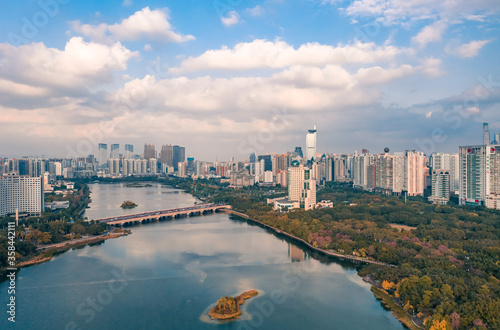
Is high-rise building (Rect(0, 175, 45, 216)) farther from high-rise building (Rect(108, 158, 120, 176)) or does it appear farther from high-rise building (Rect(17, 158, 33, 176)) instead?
high-rise building (Rect(108, 158, 120, 176))

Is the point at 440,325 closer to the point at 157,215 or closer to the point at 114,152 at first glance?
the point at 157,215

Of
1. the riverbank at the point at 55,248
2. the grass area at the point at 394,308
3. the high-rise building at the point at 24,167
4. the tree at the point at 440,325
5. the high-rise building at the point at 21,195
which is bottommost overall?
the grass area at the point at 394,308

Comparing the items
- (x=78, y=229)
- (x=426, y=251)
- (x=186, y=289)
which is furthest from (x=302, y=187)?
(x=186, y=289)

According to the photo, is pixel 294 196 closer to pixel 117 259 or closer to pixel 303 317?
pixel 117 259

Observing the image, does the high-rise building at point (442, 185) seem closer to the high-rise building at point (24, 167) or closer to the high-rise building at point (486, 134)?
the high-rise building at point (486, 134)

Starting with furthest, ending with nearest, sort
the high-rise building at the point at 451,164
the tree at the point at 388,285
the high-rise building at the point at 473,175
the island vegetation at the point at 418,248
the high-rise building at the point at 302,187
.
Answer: the high-rise building at the point at 451,164
the high-rise building at the point at 302,187
the high-rise building at the point at 473,175
the tree at the point at 388,285
the island vegetation at the point at 418,248

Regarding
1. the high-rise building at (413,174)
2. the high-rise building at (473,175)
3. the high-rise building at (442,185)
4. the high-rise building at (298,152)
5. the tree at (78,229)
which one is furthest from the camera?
the high-rise building at (298,152)

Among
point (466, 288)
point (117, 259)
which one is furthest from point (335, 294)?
point (117, 259)

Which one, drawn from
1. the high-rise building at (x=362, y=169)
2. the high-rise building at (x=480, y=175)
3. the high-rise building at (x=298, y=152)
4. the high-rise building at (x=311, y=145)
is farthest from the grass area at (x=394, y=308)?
the high-rise building at (x=311, y=145)
